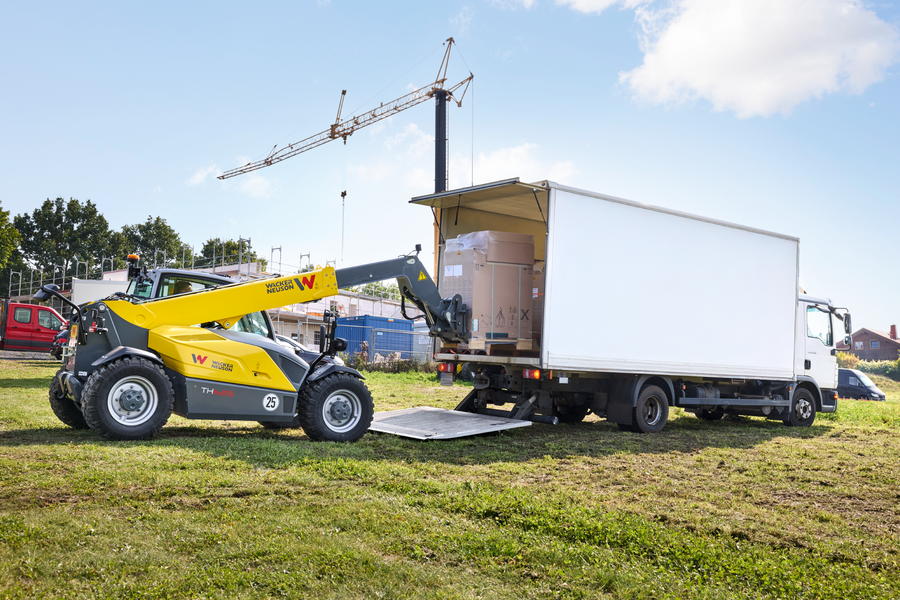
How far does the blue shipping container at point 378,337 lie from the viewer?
1097 inches

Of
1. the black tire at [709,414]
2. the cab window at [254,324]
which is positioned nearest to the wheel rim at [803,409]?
the black tire at [709,414]

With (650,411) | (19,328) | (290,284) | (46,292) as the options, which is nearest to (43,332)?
(19,328)

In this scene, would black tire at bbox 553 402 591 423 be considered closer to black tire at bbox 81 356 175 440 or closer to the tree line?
black tire at bbox 81 356 175 440

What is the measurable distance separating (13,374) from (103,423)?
14.1 meters

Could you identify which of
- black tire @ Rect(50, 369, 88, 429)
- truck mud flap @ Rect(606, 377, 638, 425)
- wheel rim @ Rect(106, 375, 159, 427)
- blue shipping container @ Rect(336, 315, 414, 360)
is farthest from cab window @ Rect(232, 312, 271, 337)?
blue shipping container @ Rect(336, 315, 414, 360)

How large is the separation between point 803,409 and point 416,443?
9348 millimetres

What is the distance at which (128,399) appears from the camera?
Answer: 7312 mm

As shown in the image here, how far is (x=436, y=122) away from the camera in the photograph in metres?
37.9

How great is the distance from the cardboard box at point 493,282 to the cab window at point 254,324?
279cm

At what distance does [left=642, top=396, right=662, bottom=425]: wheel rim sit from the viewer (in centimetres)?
1098

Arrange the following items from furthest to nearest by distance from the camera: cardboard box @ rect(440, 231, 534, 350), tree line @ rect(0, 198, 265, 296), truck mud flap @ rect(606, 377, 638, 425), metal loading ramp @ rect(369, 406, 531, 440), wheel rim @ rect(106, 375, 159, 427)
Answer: tree line @ rect(0, 198, 265, 296) < truck mud flap @ rect(606, 377, 638, 425) < cardboard box @ rect(440, 231, 534, 350) < metal loading ramp @ rect(369, 406, 531, 440) < wheel rim @ rect(106, 375, 159, 427)

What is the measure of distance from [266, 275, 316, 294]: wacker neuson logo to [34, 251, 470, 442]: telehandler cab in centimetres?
1

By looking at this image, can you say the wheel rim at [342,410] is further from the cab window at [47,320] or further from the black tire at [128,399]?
the cab window at [47,320]

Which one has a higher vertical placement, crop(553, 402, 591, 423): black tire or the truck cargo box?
the truck cargo box
